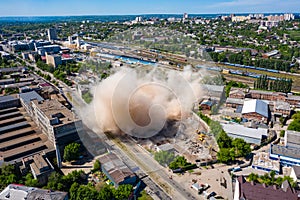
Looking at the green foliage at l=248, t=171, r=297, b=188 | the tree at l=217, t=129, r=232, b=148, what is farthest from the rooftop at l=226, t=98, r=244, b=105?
the green foliage at l=248, t=171, r=297, b=188

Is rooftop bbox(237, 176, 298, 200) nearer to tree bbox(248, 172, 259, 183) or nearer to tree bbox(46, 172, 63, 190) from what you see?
tree bbox(248, 172, 259, 183)

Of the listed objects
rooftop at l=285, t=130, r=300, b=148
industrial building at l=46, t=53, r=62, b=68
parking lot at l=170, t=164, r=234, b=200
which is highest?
industrial building at l=46, t=53, r=62, b=68

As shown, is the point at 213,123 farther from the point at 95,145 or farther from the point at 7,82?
the point at 7,82

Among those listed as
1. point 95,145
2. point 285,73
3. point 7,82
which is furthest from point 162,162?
point 285,73

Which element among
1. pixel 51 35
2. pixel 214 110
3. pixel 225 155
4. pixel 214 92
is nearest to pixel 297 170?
pixel 225 155

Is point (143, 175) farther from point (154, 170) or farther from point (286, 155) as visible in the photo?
point (286, 155)
